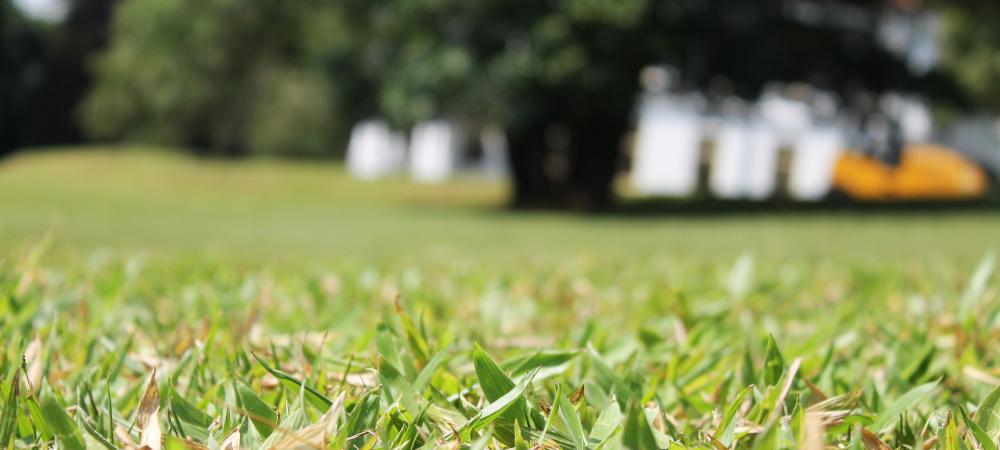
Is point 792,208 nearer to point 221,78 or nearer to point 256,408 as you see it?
point 221,78

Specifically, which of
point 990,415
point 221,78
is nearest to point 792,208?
point 221,78

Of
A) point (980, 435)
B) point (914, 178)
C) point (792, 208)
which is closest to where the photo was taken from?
point (980, 435)

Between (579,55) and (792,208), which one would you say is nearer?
(579,55)

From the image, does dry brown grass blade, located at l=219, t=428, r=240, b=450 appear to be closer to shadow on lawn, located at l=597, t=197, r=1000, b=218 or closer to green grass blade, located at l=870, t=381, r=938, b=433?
green grass blade, located at l=870, t=381, r=938, b=433

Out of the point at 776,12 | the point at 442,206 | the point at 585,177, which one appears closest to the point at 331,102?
the point at 442,206

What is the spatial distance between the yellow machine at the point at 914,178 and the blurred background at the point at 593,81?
0.07m

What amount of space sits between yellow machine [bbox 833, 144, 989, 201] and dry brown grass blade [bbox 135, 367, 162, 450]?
3007 cm

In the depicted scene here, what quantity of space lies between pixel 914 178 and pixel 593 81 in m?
15.9

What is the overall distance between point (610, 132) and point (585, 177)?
1.17 metres

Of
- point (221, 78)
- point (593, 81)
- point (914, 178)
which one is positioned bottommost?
point (914, 178)

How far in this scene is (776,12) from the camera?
20.1 metres

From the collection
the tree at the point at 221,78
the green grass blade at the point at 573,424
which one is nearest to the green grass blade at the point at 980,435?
the green grass blade at the point at 573,424

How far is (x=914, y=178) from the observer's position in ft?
96.1

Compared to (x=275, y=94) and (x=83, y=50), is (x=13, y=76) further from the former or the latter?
(x=275, y=94)
